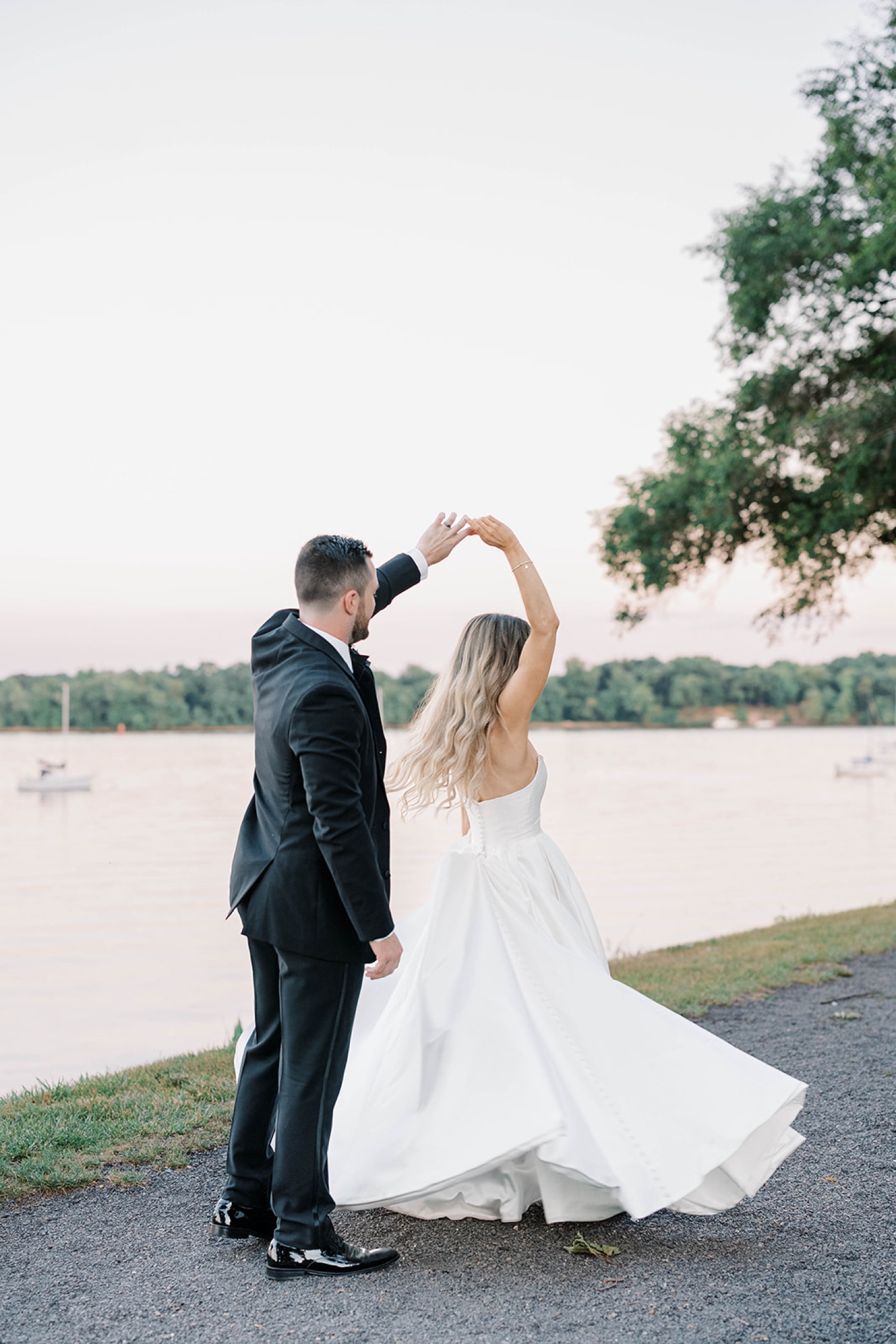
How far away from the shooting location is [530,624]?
4.23 meters

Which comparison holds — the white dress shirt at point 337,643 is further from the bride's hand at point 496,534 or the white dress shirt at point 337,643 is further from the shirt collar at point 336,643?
the bride's hand at point 496,534

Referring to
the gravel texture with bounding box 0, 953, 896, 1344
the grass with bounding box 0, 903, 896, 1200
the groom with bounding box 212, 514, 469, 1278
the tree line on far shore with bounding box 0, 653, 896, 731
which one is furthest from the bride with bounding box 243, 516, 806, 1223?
the tree line on far shore with bounding box 0, 653, 896, 731

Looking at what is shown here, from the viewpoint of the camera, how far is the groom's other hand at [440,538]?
15.3 ft

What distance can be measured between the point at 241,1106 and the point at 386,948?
0.91 meters

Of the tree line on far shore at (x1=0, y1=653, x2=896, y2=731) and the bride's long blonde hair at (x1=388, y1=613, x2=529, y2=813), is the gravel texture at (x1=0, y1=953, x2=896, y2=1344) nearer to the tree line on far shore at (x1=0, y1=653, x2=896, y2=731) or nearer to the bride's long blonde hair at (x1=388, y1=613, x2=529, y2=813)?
the bride's long blonde hair at (x1=388, y1=613, x2=529, y2=813)

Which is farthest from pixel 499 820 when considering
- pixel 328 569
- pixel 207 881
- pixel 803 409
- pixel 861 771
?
pixel 861 771

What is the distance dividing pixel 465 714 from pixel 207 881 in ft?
60.8

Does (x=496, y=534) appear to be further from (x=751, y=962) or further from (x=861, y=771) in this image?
(x=861, y=771)

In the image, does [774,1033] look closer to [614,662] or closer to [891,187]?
[891,187]

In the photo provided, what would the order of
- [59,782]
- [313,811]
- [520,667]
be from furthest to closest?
[59,782], [520,667], [313,811]

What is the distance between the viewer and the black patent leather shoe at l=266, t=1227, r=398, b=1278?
3.59 m

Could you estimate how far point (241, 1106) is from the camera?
391cm

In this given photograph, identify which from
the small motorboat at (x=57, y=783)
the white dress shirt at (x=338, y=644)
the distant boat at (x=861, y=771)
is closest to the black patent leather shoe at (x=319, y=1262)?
the white dress shirt at (x=338, y=644)

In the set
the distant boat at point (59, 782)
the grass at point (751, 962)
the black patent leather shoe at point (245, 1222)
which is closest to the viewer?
the black patent leather shoe at point (245, 1222)
